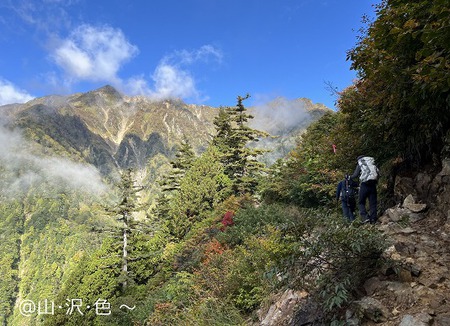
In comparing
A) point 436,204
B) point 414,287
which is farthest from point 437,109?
point 414,287

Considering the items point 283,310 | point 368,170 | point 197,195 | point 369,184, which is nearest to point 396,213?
point 369,184

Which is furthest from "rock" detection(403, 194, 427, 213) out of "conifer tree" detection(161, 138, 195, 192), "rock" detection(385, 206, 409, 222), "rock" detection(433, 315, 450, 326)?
"conifer tree" detection(161, 138, 195, 192)

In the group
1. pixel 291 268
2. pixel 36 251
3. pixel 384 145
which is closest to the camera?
pixel 291 268

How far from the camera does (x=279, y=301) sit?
6.11 m

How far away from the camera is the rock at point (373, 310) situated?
3.74 metres

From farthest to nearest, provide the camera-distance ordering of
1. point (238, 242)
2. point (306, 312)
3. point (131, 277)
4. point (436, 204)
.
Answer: point (131, 277), point (238, 242), point (436, 204), point (306, 312)

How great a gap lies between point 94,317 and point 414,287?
19079 mm

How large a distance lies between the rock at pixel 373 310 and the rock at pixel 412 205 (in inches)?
114

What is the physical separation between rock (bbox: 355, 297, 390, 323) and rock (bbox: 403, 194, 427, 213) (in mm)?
2886

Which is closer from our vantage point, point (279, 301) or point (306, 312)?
point (306, 312)

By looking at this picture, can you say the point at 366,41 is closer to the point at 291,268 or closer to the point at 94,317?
the point at 291,268

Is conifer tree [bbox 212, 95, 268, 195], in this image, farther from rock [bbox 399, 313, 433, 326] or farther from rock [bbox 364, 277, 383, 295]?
rock [bbox 399, 313, 433, 326]

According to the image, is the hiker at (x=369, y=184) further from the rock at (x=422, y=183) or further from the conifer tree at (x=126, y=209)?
the conifer tree at (x=126, y=209)

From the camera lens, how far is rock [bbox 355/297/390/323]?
374cm
